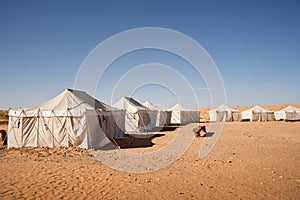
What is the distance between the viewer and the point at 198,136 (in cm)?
2159

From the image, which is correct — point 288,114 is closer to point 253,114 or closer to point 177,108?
point 253,114

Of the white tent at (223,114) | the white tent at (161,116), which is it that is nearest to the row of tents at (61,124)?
the white tent at (161,116)

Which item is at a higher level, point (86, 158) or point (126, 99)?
point (126, 99)

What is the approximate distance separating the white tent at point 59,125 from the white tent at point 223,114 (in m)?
A: 36.1

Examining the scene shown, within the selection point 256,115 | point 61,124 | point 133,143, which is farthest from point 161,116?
point 256,115

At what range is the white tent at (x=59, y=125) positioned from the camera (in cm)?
1550

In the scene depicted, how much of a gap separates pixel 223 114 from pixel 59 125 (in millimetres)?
41008

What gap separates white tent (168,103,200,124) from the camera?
4231 cm

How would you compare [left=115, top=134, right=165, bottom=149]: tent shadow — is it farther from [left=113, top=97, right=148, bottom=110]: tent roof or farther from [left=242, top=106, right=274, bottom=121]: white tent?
[left=242, top=106, right=274, bottom=121]: white tent

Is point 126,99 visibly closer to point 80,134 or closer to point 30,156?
point 80,134

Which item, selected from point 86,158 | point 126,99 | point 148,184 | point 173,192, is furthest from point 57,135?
point 126,99

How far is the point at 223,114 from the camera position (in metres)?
51.0

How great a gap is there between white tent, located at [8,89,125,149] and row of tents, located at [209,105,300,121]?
121ft

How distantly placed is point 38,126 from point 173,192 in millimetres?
11878
